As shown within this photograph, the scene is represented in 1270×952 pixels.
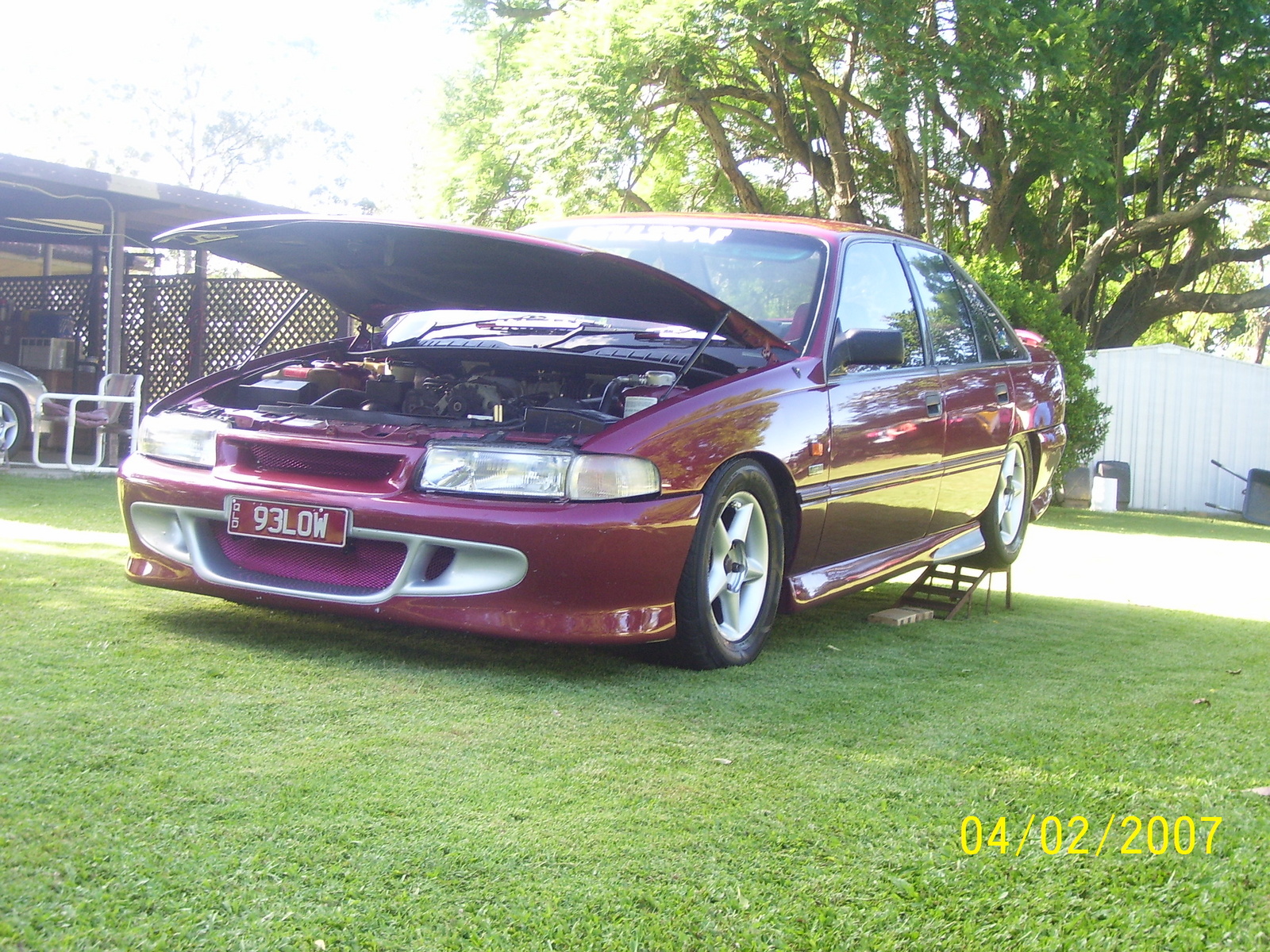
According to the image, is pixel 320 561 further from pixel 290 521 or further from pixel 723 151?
pixel 723 151

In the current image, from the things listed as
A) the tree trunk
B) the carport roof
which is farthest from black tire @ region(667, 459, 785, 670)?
the tree trunk

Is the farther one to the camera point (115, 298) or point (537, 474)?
point (115, 298)

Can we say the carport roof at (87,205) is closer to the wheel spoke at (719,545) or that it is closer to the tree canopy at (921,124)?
the tree canopy at (921,124)

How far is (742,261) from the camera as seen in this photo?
4.80 m

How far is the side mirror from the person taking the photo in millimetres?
4297

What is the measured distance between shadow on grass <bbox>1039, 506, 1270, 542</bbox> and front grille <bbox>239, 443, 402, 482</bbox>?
899 cm

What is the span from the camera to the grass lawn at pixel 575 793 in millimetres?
1979

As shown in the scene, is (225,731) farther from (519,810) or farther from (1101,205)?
(1101,205)

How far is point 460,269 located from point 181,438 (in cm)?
107

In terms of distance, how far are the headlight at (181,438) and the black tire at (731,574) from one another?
1537 millimetres

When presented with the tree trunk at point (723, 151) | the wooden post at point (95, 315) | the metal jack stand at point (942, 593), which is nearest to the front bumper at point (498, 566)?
the metal jack stand at point (942, 593)
